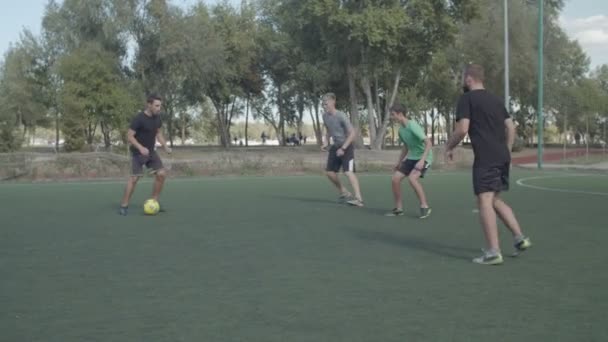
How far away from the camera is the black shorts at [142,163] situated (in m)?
11.4

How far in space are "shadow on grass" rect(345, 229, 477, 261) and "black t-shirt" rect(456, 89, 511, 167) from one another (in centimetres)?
110

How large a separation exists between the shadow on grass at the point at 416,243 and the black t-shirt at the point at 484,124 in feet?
3.61

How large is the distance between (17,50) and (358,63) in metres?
36.5

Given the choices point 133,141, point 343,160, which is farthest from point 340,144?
point 133,141

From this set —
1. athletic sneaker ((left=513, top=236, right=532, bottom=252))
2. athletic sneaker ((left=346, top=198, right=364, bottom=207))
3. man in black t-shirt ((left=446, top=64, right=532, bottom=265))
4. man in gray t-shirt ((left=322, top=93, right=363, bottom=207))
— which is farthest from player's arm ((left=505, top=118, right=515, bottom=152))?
athletic sneaker ((left=346, top=198, right=364, bottom=207))

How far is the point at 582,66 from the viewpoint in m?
70.1

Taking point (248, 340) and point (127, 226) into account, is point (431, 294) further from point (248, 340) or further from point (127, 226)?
point (127, 226)

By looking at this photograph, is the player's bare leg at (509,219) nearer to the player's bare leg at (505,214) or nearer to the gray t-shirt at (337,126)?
the player's bare leg at (505,214)

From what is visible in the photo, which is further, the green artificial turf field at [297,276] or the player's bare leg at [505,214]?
the player's bare leg at [505,214]

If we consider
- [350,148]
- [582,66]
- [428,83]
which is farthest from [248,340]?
[582,66]

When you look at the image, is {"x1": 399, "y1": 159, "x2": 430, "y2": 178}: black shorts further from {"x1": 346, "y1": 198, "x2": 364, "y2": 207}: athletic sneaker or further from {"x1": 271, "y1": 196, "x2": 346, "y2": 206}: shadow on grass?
{"x1": 271, "y1": 196, "x2": 346, "y2": 206}: shadow on grass

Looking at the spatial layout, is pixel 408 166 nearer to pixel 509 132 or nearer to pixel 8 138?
pixel 509 132

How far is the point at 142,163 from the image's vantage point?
11.5 meters

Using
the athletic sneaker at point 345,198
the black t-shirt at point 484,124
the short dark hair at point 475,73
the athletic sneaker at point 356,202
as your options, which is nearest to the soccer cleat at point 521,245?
the black t-shirt at point 484,124
